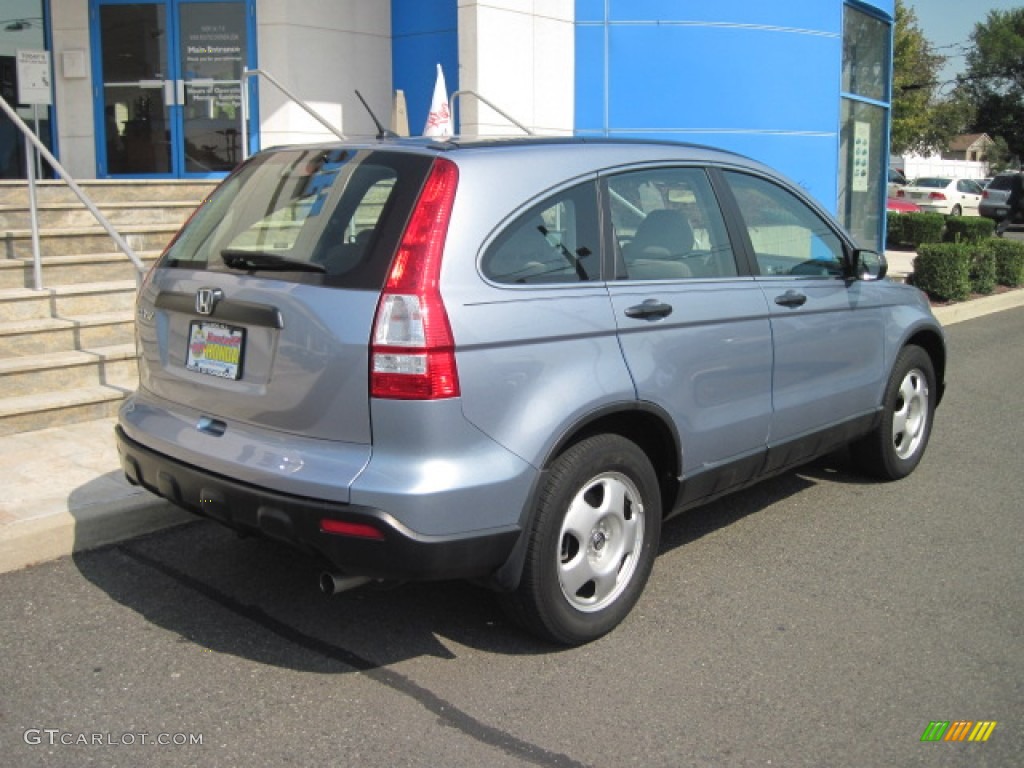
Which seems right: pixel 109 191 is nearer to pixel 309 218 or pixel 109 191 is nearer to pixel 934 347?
pixel 309 218

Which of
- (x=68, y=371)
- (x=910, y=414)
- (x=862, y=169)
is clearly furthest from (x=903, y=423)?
(x=862, y=169)

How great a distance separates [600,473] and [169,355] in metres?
1.73

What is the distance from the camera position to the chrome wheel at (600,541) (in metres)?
3.87

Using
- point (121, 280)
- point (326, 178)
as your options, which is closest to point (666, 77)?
point (121, 280)

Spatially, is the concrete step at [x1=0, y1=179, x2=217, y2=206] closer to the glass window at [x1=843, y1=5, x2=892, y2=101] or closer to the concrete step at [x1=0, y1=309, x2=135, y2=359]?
the concrete step at [x1=0, y1=309, x2=135, y2=359]

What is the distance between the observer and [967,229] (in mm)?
18250

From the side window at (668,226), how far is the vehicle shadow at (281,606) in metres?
1.40

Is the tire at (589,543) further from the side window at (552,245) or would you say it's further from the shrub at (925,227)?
the shrub at (925,227)

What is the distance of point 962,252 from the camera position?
1387 cm

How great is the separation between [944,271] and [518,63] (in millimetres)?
6071

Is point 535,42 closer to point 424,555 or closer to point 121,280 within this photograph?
point 121,280

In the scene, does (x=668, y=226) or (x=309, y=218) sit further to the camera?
(x=668, y=226)

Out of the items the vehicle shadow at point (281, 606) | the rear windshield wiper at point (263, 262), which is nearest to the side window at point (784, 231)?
the vehicle shadow at point (281, 606)

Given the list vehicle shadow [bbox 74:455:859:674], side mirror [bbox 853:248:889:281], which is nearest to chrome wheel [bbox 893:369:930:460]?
side mirror [bbox 853:248:889:281]
